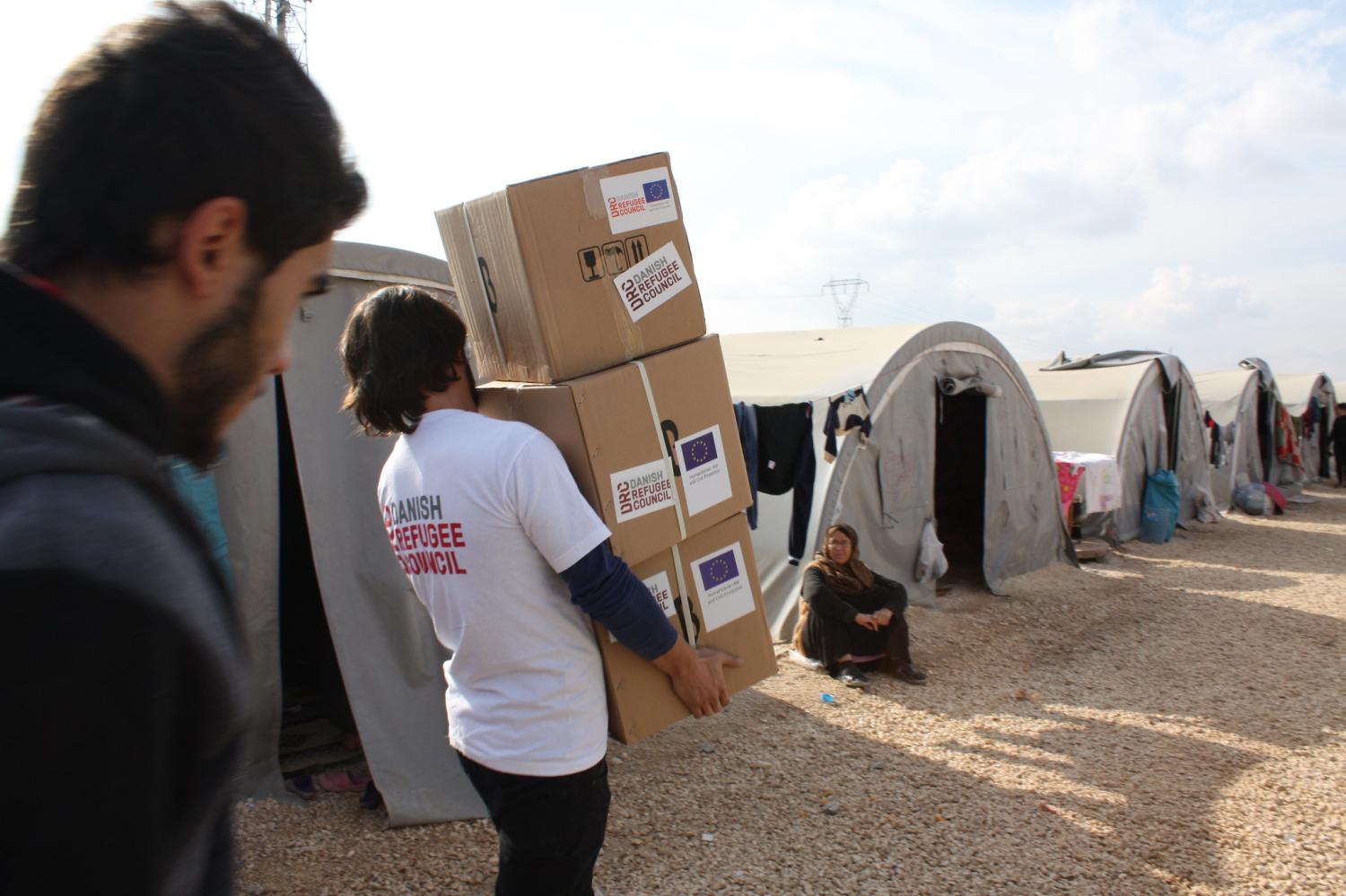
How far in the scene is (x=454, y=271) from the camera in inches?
105

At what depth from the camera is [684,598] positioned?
247cm

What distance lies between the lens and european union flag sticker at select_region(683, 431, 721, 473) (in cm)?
246

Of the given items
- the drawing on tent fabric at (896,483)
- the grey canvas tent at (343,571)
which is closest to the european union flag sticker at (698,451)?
the grey canvas tent at (343,571)

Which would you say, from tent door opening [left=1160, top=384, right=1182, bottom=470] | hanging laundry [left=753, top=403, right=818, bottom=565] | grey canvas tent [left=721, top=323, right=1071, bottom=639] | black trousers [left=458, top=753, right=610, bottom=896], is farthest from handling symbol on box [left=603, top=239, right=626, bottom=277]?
tent door opening [left=1160, top=384, right=1182, bottom=470]

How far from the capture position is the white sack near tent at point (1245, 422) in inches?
634

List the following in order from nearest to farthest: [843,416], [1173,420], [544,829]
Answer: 1. [544,829]
2. [843,416]
3. [1173,420]

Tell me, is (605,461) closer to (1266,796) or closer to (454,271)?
(454,271)

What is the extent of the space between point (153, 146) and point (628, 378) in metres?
1.71

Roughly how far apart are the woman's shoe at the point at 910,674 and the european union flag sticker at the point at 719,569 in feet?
13.9

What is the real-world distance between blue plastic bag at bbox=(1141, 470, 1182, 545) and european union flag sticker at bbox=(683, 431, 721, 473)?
1200 cm

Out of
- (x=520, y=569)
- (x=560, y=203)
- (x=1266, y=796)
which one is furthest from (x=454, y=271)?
(x=1266, y=796)

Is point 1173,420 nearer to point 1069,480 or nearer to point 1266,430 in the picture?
point 1069,480

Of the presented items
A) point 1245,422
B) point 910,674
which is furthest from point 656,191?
point 1245,422

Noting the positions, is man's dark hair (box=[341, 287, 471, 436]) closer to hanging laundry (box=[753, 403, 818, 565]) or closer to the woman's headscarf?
the woman's headscarf
